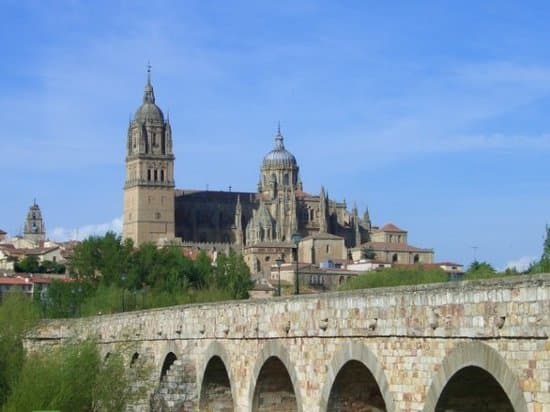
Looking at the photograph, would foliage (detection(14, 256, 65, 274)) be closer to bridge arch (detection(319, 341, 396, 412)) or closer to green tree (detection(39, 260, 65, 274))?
green tree (detection(39, 260, 65, 274))

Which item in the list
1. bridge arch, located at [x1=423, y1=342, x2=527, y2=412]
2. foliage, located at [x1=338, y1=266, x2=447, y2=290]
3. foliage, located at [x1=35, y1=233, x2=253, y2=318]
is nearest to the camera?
bridge arch, located at [x1=423, y1=342, x2=527, y2=412]

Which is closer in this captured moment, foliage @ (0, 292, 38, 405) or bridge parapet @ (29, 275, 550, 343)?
bridge parapet @ (29, 275, 550, 343)

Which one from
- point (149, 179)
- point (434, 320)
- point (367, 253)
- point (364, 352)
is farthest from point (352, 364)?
point (149, 179)

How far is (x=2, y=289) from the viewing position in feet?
344

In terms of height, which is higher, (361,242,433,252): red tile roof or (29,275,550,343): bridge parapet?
(361,242,433,252): red tile roof

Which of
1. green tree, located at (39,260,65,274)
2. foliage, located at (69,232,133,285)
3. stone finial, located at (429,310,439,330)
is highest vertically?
green tree, located at (39,260,65,274)

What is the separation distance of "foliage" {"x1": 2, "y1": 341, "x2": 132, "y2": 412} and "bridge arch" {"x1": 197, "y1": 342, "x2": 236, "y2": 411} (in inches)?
76.0

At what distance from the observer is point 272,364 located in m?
23.7

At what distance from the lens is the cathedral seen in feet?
527

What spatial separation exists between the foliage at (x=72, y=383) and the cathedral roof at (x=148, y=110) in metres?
137

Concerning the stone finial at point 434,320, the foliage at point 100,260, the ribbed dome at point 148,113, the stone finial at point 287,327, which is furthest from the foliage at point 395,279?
the ribbed dome at point 148,113

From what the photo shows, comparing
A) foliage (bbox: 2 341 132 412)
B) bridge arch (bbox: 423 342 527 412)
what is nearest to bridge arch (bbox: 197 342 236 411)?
foliage (bbox: 2 341 132 412)

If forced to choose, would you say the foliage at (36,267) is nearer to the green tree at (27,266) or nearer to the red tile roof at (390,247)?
the green tree at (27,266)

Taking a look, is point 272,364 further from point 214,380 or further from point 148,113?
point 148,113
